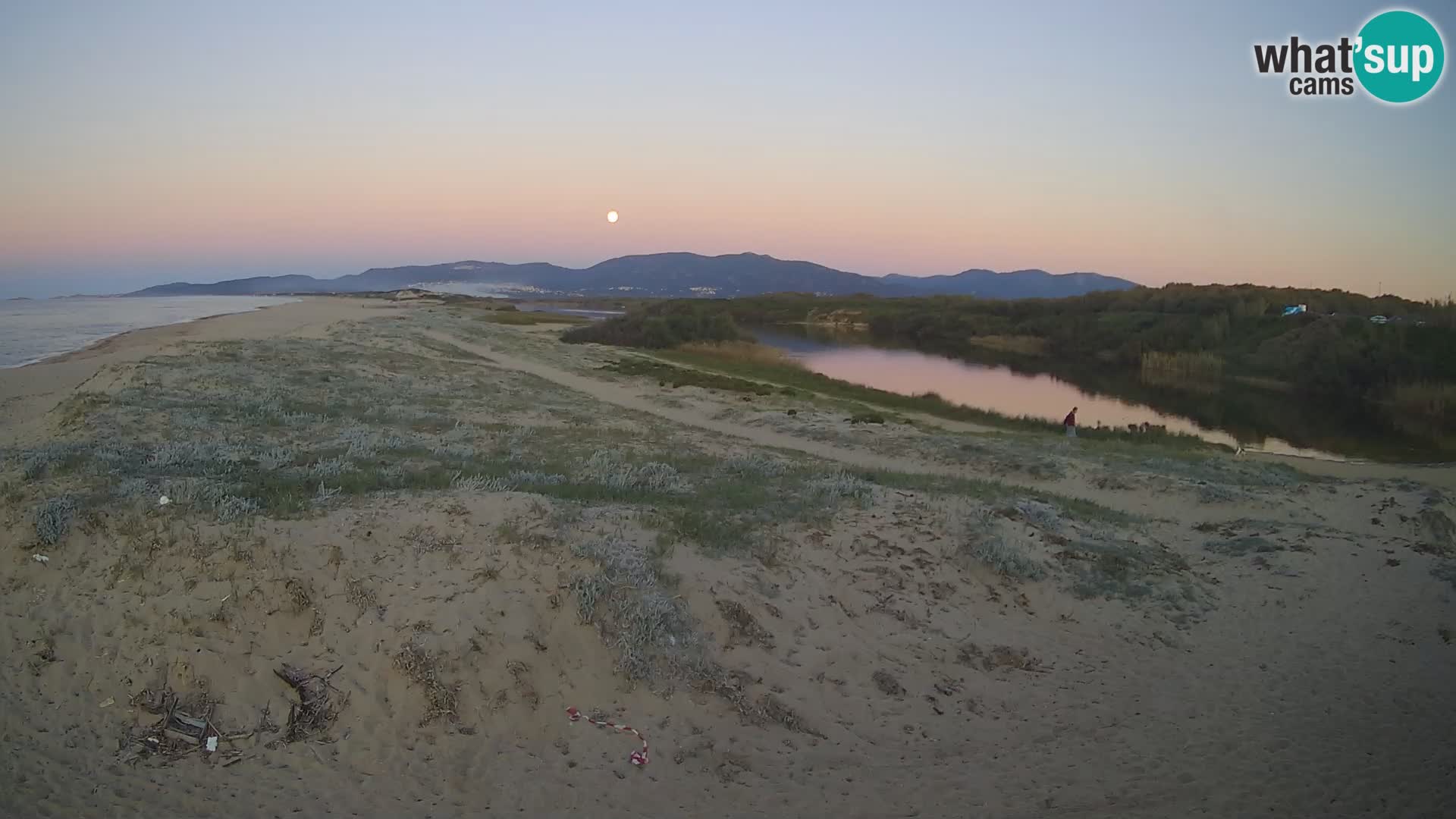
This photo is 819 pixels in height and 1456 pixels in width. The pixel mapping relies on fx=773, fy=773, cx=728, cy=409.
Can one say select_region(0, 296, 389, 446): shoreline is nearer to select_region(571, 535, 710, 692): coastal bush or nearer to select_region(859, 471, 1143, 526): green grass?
select_region(571, 535, 710, 692): coastal bush

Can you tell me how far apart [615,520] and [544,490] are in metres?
1.53

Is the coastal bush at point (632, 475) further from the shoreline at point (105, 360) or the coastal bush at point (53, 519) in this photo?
the shoreline at point (105, 360)

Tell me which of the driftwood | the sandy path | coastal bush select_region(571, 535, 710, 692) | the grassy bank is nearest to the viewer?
the driftwood

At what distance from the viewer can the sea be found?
1296 inches

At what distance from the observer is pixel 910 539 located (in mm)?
9016

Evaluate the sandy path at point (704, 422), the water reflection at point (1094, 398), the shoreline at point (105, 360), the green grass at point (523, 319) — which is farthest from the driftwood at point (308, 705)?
the green grass at point (523, 319)

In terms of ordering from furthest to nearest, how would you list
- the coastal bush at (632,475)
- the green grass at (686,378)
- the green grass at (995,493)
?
the green grass at (686,378)
the green grass at (995,493)
the coastal bush at (632,475)

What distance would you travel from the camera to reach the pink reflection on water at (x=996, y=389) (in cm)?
2920

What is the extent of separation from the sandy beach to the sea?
28281mm

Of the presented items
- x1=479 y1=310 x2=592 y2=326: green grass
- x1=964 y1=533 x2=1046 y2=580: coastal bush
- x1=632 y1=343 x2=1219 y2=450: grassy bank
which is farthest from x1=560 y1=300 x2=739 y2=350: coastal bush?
x1=964 y1=533 x2=1046 y2=580: coastal bush

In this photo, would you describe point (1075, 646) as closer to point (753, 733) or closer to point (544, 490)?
point (753, 733)

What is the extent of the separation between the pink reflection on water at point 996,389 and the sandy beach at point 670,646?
18221mm

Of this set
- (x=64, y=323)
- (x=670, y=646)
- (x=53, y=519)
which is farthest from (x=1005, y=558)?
(x=64, y=323)

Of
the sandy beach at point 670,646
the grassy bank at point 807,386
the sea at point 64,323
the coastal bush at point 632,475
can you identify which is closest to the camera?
the sandy beach at point 670,646
